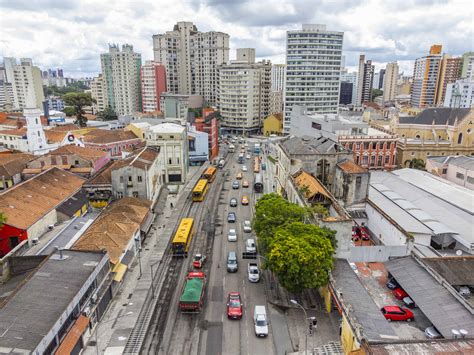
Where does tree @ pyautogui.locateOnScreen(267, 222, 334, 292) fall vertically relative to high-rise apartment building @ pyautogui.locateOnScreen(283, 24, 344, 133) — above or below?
below

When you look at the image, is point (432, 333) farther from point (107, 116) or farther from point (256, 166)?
point (107, 116)

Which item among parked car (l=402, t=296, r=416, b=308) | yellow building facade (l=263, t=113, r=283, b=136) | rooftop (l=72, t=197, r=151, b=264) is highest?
yellow building facade (l=263, t=113, r=283, b=136)

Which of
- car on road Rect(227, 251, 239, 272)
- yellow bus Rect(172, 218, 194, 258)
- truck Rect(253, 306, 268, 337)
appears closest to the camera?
truck Rect(253, 306, 268, 337)

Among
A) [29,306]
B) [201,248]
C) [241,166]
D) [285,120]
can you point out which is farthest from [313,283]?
[285,120]

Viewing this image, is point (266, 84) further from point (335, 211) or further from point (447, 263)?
point (447, 263)

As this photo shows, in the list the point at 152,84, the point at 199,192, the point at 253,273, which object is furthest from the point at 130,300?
the point at 152,84

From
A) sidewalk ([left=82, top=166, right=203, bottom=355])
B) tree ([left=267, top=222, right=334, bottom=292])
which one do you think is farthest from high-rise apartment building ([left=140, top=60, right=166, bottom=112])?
tree ([left=267, top=222, right=334, bottom=292])

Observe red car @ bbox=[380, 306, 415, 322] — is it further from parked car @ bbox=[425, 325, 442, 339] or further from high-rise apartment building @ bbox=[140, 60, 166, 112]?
high-rise apartment building @ bbox=[140, 60, 166, 112]

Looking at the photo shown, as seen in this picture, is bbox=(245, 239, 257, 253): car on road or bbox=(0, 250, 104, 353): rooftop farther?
bbox=(245, 239, 257, 253): car on road
